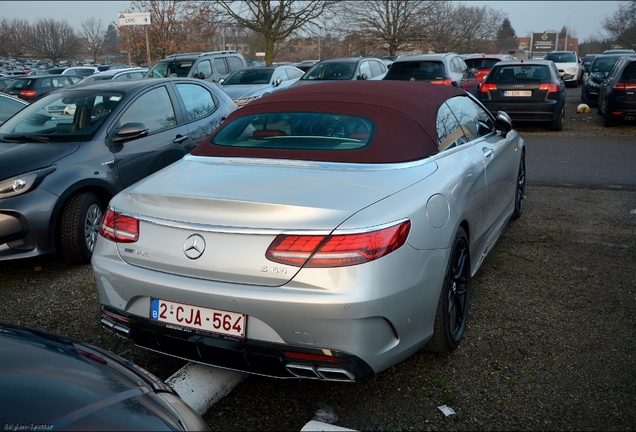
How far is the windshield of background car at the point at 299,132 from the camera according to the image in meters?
3.70

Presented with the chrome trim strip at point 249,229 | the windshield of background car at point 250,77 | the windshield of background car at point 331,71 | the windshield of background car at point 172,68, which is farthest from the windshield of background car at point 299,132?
the windshield of background car at point 172,68

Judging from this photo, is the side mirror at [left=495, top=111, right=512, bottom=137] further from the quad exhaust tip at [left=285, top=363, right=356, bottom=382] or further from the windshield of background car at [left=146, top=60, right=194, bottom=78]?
the windshield of background car at [left=146, top=60, right=194, bottom=78]

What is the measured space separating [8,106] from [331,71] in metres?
9.11

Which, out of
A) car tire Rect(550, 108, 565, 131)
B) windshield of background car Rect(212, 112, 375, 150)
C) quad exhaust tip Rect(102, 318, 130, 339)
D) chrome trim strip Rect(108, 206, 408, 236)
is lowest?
car tire Rect(550, 108, 565, 131)

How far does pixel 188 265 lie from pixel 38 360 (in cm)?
77

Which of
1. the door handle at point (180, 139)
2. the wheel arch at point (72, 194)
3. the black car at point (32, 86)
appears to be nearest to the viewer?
the wheel arch at point (72, 194)

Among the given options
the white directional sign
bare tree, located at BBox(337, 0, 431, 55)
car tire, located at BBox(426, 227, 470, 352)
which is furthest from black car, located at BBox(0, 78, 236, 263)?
bare tree, located at BBox(337, 0, 431, 55)

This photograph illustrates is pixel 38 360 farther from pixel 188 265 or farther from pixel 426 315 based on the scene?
pixel 426 315

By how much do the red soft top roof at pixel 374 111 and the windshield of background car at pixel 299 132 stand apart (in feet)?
Result: 0.17

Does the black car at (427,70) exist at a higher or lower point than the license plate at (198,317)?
higher

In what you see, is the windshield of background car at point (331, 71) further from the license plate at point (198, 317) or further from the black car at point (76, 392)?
the black car at point (76, 392)

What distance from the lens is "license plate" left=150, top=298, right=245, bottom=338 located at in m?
2.79

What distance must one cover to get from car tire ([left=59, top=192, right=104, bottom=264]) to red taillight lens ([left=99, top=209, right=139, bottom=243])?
195cm

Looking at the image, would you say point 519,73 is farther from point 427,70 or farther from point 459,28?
point 459,28
